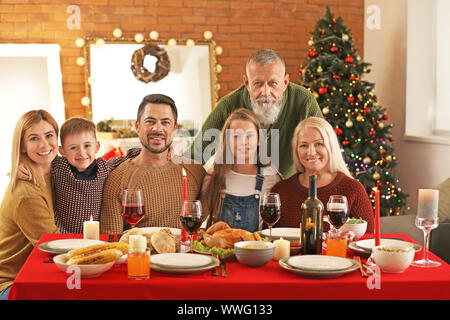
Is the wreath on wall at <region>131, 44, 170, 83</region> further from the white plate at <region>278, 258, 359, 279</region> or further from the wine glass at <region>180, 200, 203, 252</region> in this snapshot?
the white plate at <region>278, 258, 359, 279</region>

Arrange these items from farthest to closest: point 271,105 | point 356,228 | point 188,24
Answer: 1. point 188,24
2. point 271,105
3. point 356,228

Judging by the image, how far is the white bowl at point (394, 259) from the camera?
1688 millimetres

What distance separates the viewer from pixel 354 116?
211 inches

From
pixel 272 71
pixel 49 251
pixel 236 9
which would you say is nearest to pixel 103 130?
pixel 236 9

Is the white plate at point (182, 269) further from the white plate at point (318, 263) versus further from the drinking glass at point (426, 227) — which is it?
the drinking glass at point (426, 227)

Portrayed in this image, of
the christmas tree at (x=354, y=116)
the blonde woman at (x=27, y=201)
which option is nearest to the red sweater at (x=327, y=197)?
the blonde woman at (x=27, y=201)

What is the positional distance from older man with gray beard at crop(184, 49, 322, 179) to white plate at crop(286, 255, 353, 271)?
4.37 feet

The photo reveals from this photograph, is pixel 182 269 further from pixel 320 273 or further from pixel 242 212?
pixel 242 212

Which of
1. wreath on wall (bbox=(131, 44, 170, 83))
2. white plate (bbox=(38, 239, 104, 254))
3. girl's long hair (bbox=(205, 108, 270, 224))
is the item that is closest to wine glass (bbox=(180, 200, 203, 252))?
white plate (bbox=(38, 239, 104, 254))

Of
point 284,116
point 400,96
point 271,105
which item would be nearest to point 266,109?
point 271,105

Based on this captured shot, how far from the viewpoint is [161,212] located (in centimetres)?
255

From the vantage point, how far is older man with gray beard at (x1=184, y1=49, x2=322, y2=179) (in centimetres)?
307

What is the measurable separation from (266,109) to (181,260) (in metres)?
1.54
